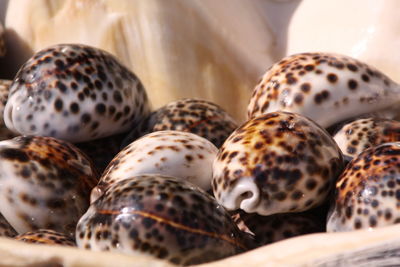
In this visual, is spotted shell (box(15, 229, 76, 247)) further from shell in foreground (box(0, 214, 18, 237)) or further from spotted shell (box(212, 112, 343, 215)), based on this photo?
spotted shell (box(212, 112, 343, 215))

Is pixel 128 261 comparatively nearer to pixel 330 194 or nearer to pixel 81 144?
pixel 330 194

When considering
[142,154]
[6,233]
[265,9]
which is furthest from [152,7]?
[6,233]

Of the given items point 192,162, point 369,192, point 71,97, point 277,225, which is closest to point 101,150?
point 71,97

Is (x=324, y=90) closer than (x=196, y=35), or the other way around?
(x=324, y=90)

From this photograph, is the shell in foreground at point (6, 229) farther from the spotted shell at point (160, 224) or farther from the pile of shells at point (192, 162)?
the spotted shell at point (160, 224)

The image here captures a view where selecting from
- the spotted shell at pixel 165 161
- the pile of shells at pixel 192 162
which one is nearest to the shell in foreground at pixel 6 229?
the pile of shells at pixel 192 162

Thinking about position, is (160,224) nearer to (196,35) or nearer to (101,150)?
(101,150)

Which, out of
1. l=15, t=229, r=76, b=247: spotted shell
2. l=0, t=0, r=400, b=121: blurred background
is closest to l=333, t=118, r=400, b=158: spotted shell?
l=0, t=0, r=400, b=121: blurred background
